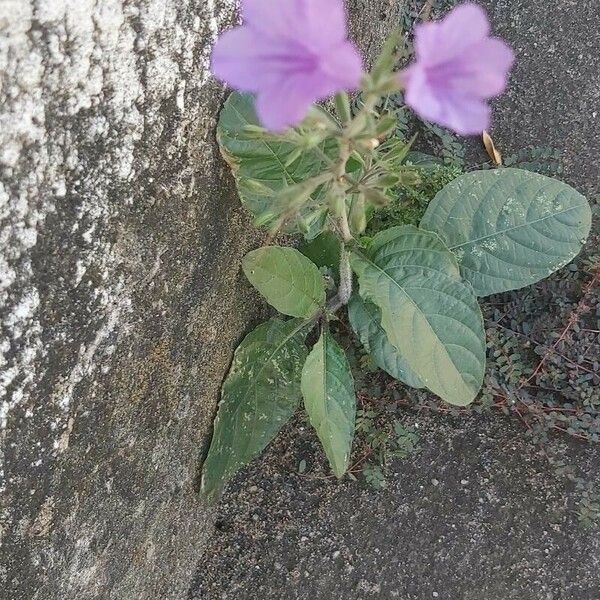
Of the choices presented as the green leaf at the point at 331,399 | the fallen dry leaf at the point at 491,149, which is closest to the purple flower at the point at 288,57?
the green leaf at the point at 331,399

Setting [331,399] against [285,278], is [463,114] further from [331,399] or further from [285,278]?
[331,399]

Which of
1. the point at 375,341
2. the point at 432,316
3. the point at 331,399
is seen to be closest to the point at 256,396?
the point at 331,399

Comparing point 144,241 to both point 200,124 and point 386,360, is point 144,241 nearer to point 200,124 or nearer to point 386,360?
point 200,124

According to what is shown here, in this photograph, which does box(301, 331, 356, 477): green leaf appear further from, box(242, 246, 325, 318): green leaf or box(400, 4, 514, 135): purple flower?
box(400, 4, 514, 135): purple flower

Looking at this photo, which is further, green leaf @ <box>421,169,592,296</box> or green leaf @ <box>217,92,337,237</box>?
green leaf @ <box>421,169,592,296</box>

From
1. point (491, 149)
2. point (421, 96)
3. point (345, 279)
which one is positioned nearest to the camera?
point (421, 96)

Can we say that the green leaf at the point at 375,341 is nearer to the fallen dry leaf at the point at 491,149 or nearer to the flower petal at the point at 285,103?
the fallen dry leaf at the point at 491,149

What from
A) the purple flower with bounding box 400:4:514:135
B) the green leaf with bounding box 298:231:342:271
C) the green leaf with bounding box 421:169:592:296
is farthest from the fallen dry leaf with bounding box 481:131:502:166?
the purple flower with bounding box 400:4:514:135
